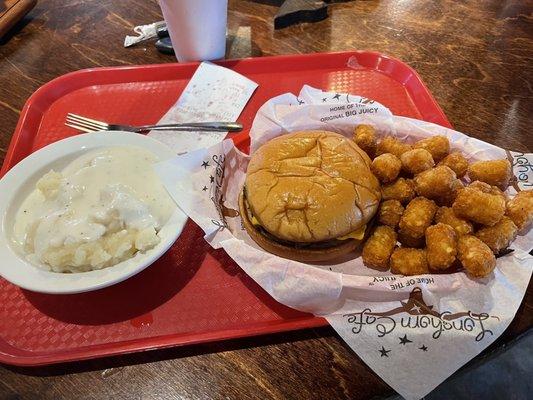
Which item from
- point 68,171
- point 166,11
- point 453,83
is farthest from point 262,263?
point 453,83

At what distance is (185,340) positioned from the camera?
46.2 inches

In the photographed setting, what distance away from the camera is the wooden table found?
1.12m

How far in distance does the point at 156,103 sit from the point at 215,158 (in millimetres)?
621

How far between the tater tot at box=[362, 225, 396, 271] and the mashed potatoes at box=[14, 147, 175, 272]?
0.65m

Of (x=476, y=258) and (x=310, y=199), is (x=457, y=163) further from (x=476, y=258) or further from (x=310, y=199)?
(x=310, y=199)

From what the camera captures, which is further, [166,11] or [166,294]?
[166,11]

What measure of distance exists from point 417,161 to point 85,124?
4.57 ft

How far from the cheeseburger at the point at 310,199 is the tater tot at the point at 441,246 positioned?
0.63ft

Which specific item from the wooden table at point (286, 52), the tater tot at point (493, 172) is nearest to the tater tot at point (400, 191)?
the tater tot at point (493, 172)

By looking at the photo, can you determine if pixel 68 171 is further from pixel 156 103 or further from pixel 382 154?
pixel 382 154

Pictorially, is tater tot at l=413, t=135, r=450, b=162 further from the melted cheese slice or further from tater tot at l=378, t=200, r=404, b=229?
the melted cheese slice

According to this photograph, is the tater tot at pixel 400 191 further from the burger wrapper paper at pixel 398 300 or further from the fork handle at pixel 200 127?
the fork handle at pixel 200 127

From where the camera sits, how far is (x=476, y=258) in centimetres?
112

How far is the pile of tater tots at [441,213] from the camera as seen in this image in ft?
3.90
